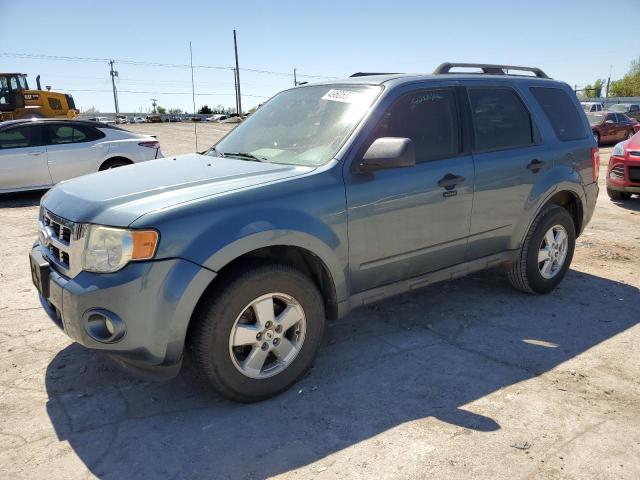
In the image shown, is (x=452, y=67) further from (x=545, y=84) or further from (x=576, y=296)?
(x=576, y=296)

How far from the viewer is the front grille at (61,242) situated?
9.05 feet

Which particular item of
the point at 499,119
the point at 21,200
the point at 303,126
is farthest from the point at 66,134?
the point at 499,119

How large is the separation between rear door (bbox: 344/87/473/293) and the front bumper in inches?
43.2

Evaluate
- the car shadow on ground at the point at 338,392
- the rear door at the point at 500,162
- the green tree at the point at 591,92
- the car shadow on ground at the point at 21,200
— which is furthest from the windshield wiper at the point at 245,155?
the green tree at the point at 591,92

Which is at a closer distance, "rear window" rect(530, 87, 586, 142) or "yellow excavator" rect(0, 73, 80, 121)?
"rear window" rect(530, 87, 586, 142)

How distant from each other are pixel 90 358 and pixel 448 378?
7.92 feet

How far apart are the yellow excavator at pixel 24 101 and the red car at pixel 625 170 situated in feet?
69.7

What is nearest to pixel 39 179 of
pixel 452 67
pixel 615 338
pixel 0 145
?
pixel 0 145

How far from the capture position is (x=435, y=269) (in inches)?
153

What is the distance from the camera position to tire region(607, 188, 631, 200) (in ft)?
30.9

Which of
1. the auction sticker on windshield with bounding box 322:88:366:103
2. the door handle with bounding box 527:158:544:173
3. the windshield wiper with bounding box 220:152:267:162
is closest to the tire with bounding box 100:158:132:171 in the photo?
the windshield wiper with bounding box 220:152:267:162

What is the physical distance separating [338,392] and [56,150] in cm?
850

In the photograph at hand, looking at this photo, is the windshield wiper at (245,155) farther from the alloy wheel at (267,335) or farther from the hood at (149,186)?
the alloy wheel at (267,335)

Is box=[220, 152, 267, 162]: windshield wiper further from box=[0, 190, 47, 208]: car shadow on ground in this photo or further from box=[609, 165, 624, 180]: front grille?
box=[609, 165, 624, 180]: front grille
